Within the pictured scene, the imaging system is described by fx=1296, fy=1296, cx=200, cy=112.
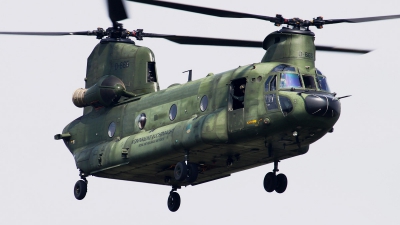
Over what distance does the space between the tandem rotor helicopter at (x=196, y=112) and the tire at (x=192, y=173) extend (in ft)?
0.15

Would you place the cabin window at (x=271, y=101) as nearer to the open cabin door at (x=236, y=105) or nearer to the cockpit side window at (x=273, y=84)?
the cockpit side window at (x=273, y=84)

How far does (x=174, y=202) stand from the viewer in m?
50.0

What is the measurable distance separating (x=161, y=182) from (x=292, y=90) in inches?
355

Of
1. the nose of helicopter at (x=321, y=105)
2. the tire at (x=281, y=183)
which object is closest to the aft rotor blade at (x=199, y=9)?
the nose of helicopter at (x=321, y=105)

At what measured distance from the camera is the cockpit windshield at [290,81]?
1720 inches

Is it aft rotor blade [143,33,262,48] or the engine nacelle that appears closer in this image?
aft rotor blade [143,33,262,48]

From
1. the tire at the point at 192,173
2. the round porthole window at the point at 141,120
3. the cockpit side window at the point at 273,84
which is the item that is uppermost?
the round porthole window at the point at 141,120

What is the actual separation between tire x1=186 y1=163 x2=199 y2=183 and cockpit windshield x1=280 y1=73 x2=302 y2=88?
476 cm

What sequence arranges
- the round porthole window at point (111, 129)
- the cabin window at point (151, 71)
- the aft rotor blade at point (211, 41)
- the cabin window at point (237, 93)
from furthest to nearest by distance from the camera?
1. the cabin window at point (151, 71)
2. the round porthole window at point (111, 129)
3. the aft rotor blade at point (211, 41)
4. the cabin window at point (237, 93)

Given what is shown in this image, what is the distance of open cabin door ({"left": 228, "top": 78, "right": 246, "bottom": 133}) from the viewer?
145 feet

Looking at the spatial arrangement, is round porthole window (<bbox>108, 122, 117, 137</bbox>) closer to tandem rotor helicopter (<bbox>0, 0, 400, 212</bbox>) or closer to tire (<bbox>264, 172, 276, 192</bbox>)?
tandem rotor helicopter (<bbox>0, 0, 400, 212</bbox>)

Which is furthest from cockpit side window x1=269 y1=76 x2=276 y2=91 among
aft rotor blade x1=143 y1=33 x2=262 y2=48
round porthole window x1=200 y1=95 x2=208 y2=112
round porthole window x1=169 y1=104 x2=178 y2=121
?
aft rotor blade x1=143 y1=33 x2=262 y2=48

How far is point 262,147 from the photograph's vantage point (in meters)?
44.9

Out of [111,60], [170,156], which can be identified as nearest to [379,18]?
[170,156]
